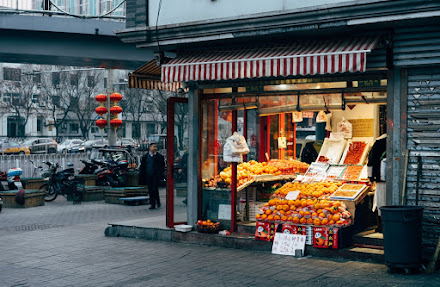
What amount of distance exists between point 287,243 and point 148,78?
5.07m

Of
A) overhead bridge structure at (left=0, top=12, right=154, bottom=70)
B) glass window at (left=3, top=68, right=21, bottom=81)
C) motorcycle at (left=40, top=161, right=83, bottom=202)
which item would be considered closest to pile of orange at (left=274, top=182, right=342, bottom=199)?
motorcycle at (left=40, top=161, right=83, bottom=202)

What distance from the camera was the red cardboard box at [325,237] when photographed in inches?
385

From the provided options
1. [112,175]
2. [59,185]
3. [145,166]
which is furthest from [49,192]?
[145,166]

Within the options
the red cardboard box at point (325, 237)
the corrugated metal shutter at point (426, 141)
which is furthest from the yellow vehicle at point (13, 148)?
the corrugated metal shutter at point (426, 141)

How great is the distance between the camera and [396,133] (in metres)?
9.54

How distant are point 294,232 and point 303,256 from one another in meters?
0.46

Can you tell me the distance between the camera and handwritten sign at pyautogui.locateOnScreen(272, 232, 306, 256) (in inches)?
396

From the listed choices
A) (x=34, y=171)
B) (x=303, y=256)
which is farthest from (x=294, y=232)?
(x=34, y=171)

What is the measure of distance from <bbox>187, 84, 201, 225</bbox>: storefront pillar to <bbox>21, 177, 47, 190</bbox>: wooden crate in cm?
1006

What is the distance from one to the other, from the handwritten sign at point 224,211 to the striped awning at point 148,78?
304 centimetres

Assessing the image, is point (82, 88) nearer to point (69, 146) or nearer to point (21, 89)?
point (21, 89)

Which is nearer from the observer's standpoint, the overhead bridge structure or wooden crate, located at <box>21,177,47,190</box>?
the overhead bridge structure

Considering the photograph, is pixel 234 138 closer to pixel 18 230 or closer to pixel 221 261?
pixel 221 261

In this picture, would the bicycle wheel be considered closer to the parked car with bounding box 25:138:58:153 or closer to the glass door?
the glass door
